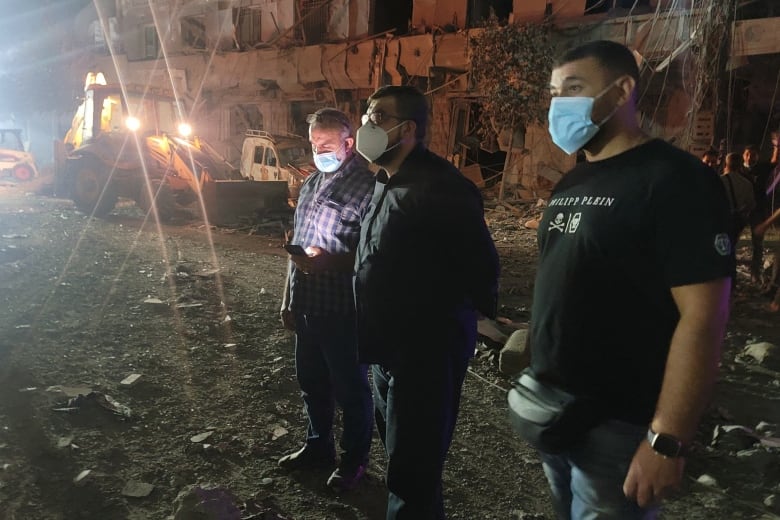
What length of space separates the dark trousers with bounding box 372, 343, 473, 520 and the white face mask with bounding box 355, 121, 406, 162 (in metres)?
0.84

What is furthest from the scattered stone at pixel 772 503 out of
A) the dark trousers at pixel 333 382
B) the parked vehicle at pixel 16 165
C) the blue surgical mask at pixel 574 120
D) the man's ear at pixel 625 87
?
the parked vehicle at pixel 16 165

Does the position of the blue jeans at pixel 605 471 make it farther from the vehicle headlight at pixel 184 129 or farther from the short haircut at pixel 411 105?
the vehicle headlight at pixel 184 129

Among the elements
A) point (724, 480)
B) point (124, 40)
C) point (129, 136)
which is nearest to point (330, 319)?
point (724, 480)

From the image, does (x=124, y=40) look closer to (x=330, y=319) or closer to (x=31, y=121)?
(x=31, y=121)

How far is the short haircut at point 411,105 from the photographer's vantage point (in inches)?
90.6

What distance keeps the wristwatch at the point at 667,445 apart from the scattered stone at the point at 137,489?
260 cm

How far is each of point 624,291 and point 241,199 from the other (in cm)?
1079

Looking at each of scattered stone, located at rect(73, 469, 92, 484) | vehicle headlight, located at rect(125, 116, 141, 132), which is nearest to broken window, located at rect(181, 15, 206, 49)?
vehicle headlight, located at rect(125, 116, 141, 132)

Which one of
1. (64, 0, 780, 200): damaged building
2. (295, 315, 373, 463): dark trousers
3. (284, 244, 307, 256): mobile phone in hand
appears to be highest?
(64, 0, 780, 200): damaged building

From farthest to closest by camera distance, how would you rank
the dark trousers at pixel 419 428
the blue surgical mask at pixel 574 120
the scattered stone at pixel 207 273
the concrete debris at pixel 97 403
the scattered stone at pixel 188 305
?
the scattered stone at pixel 207 273 → the scattered stone at pixel 188 305 → the concrete debris at pixel 97 403 → the dark trousers at pixel 419 428 → the blue surgical mask at pixel 574 120

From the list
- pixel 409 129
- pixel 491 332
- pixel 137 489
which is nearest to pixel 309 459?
pixel 137 489

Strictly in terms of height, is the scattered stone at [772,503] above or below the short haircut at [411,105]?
below

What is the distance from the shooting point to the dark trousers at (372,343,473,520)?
2.08 m

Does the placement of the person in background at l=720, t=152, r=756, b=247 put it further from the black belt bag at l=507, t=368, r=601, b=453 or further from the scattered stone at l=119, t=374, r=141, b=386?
the scattered stone at l=119, t=374, r=141, b=386
